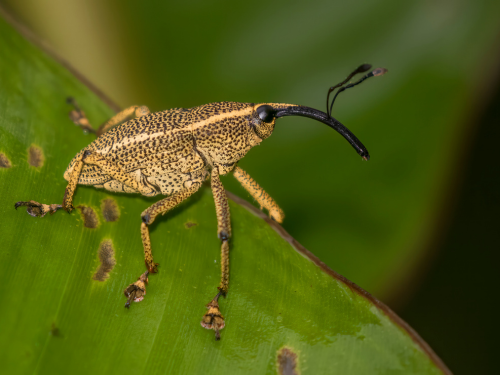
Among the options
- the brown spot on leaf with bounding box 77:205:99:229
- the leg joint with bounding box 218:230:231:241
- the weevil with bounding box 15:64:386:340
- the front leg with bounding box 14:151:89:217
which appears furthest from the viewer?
the weevil with bounding box 15:64:386:340

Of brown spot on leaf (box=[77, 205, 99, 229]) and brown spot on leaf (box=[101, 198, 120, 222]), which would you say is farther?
brown spot on leaf (box=[101, 198, 120, 222])

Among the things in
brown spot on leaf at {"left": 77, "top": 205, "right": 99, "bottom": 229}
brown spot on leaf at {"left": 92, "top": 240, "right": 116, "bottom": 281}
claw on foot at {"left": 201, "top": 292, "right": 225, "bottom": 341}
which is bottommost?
claw on foot at {"left": 201, "top": 292, "right": 225, "bottom": 341}

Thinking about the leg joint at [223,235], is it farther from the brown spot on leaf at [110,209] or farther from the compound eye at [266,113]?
the compound eye at [266,113]

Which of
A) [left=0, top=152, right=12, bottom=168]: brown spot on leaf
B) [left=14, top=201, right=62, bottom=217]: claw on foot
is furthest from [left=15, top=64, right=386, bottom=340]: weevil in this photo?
[left=0, top=152, right=12, bottom=168]: brown spot on leaf

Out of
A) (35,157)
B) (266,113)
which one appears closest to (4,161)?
(35,157)

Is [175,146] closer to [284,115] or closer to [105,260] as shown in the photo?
[284,115]

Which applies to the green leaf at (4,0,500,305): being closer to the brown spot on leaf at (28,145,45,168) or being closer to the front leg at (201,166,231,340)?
the front leg at (201,166,231,340)

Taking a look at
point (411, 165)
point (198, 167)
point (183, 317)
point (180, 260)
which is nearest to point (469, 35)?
point (411, 165)

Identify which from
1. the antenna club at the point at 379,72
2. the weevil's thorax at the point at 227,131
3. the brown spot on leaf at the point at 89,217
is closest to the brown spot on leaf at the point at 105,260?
the brown spot on leaf at the point at 89,217
